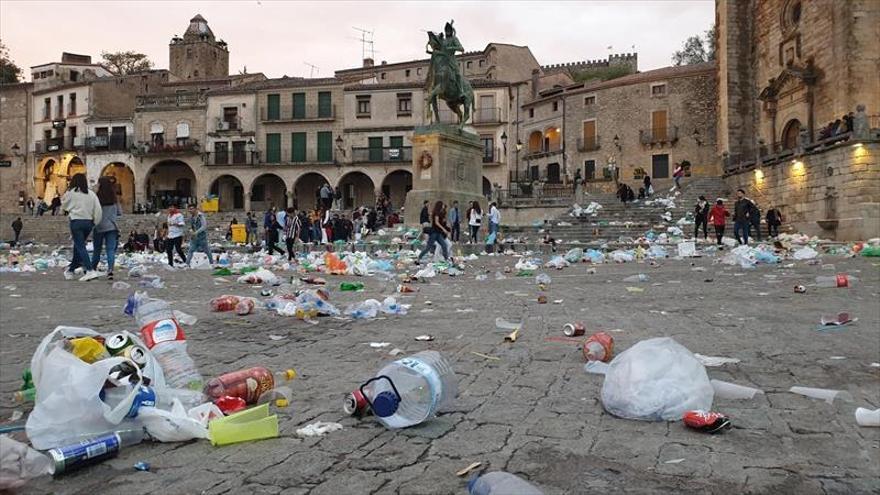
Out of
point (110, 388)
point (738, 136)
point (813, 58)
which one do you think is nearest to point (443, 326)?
point (110, 388)

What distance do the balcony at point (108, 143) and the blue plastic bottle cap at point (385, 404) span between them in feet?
177

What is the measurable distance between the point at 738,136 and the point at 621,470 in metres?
41.0

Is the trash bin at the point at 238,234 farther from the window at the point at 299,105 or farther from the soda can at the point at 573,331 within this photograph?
the soda can at the point at 573,331

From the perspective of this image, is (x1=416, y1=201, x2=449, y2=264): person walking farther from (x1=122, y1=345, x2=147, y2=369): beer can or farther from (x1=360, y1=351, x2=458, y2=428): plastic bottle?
(x1=122, y1=345, x2=147, y2=369): beer can

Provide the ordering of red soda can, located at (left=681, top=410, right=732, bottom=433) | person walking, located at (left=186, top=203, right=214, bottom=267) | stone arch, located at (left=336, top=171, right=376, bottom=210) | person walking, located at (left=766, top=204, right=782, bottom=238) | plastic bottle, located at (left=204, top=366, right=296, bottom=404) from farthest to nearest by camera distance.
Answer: stone arch, located at (left=336, top=171, right=376, bottom=210)
person walking, located at (left=766, top=204, right=782, bottom=238)
person walking, located at (left=186, top=203, right=214, bottom=267)
plastic bottle, located at (left=204, top=366, right=296, bottom=404)
red soda can, located at (left=681, top=410, right=732, bottom=433)

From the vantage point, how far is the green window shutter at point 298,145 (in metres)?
49.7

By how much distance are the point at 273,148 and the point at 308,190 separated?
158 inches

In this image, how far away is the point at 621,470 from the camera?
8.59 ft

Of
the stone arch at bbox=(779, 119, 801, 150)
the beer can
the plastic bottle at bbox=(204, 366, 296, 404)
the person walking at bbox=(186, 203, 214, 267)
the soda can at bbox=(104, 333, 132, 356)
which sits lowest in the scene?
the plastic bottle at bbox=(204, 366, 296, 404)

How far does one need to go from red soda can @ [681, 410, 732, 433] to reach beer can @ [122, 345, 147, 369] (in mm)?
2513

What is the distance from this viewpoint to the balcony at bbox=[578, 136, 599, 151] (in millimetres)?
51938

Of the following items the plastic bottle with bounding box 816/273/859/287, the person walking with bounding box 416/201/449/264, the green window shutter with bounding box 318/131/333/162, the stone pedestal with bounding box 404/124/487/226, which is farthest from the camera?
the green window shutter with bounding box 318/131/333/162

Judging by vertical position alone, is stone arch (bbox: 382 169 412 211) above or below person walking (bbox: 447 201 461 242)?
above

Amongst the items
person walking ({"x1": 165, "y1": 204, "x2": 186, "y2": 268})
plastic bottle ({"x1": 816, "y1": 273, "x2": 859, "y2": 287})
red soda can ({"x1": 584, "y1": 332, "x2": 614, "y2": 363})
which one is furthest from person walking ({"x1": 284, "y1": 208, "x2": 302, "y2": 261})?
red soda can ({"x1": 584, "y1": 332, "x2": 614, "y2": 363})
